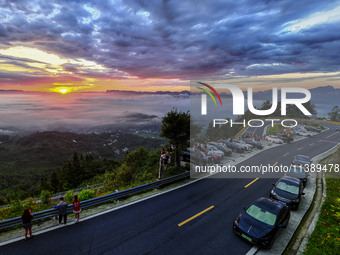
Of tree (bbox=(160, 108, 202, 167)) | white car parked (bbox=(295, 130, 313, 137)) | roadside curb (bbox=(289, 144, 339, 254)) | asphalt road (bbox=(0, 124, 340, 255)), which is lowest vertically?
roadside curb (bbox=(289, 144, 339, 254))

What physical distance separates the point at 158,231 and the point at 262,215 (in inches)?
206

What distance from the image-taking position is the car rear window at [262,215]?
26.2 feet

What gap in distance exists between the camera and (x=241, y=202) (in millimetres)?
11438

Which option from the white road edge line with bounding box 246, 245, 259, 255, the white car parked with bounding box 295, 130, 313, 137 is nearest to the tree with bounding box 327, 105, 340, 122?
the white car parked with bounding box 295, 130, 313, 137

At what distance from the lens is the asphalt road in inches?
275

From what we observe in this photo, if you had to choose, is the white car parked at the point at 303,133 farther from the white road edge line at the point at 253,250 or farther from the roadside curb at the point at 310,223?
the white road edge line at the point at 253,250

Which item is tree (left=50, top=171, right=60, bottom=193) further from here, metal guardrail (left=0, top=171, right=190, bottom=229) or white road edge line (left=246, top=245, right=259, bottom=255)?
white road edge line (left=246, top=245, right=259, bottom=255)

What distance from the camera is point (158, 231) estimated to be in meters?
8.17

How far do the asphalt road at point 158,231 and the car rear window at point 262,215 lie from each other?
53.6 inches

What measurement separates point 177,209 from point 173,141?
24.3 ft

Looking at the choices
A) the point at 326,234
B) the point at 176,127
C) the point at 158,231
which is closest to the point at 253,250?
the point at 326,234

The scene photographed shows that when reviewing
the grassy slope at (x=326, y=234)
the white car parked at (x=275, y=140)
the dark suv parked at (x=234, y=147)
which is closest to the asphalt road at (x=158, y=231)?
the grassy slope at (x=326, y=234)

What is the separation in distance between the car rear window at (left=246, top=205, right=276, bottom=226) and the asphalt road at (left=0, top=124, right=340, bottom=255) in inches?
53.6

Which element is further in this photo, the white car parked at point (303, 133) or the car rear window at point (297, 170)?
the white car parked at point (303, 133)
